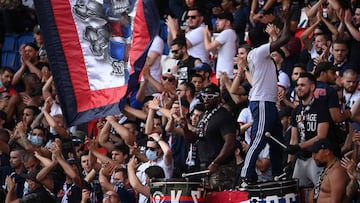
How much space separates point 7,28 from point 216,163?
9.78m

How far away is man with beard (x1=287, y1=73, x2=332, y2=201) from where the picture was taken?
1505 cm

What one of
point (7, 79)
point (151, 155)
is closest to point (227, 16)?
point (151, 155)

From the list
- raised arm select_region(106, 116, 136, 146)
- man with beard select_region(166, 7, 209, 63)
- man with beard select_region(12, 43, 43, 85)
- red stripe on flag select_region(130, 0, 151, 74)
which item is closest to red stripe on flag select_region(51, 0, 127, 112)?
red stripe on flag select_region(130, 0, 151, 74)

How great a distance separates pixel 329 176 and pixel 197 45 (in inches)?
225

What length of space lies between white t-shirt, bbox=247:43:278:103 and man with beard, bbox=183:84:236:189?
559 millimetres

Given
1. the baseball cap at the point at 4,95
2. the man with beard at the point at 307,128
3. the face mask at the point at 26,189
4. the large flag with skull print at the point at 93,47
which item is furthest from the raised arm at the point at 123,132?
the baseball cap at the point at 4,95

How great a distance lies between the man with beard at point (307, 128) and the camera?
15055 millimetres

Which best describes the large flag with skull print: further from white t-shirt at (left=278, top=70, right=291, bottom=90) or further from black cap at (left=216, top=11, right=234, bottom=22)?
black cap at (left=216, top=11, right=234, bottom=22)

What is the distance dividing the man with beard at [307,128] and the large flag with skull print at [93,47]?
1.95 m

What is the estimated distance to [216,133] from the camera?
15844mm

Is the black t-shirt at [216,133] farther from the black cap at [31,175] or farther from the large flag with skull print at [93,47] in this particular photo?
the black cap at [31,175]

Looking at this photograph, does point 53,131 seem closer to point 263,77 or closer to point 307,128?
point 263,77

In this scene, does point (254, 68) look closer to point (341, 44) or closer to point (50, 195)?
point (341, 44)

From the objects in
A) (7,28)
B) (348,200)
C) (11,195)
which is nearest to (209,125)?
(348,200)
